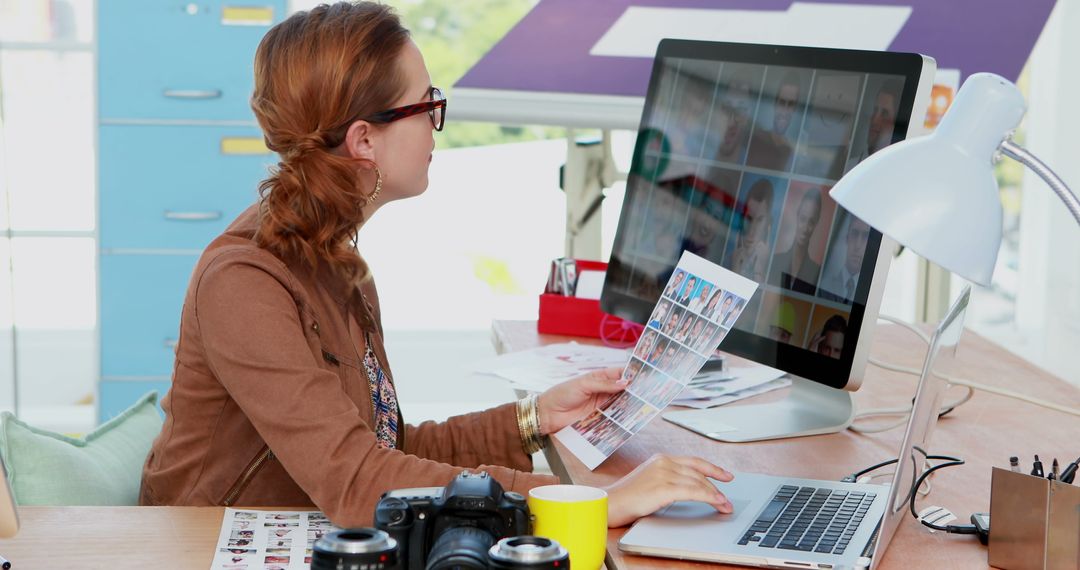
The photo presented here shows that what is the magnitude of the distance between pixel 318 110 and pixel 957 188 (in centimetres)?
77

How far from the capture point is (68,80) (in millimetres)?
3473

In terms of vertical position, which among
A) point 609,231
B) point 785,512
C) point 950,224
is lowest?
point 609,231

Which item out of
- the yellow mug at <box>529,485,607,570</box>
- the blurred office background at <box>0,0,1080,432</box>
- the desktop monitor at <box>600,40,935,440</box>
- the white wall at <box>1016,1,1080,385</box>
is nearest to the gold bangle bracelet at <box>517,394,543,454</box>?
the desktop monitor at <box>600,40,935,440</box>

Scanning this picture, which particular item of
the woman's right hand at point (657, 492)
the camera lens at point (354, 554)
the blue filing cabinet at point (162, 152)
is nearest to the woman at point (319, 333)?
the woman's right hand at point (657, 492)

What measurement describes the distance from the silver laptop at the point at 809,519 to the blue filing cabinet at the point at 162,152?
2.35m

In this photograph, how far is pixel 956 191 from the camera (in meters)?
0.89

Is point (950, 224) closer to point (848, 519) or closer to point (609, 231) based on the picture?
point (848, 519)

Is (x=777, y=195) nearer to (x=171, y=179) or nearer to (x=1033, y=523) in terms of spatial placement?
(x=1033, y=523)

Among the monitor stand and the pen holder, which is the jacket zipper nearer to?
the monitor stand

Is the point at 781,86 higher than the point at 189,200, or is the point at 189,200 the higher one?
the point at 781,86

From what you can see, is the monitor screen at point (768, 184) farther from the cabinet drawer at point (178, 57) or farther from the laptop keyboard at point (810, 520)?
the cabinet drawer at point (178, 57)

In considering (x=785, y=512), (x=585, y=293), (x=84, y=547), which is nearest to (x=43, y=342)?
(x=585, y=293)

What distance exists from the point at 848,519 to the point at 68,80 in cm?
302

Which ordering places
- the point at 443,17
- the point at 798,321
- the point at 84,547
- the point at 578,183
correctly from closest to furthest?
the point at 84,547, the point at 798,321, the point at 578,183, the point at 443,17
